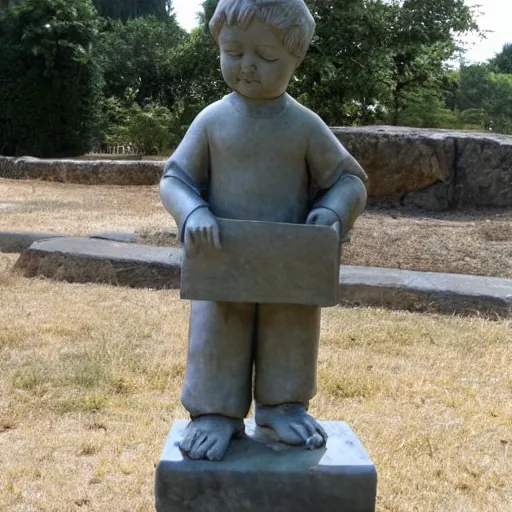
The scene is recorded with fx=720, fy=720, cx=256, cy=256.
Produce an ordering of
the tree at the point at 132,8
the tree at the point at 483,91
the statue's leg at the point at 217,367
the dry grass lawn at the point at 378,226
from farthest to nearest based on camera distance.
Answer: the tree at the point at 132,8, the tree at the point at 483,91, the dry grass lawn at the point at 378,226, the statue's leg at the point at 217,367

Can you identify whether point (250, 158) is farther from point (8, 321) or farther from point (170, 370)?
point (8, 321)

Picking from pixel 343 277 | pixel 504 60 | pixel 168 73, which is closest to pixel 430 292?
pixel 343 277

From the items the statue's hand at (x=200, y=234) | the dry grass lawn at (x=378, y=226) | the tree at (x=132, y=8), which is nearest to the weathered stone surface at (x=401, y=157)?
the dry grass lawn at (x=378, y=226)

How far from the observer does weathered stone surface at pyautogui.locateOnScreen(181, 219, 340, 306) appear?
1.91 m

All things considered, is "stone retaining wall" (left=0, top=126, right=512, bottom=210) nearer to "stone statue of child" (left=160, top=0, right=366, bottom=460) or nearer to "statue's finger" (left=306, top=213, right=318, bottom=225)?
"stone statue of child" (left=160, top=0, right=366, bottom=460)

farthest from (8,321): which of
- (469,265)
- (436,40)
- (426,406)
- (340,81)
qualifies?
(436,40)

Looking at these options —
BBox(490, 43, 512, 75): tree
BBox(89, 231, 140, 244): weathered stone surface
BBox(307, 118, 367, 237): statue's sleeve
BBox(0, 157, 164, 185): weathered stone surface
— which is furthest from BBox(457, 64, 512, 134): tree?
BBox(307, 118, 367, 237): statue's sleeve

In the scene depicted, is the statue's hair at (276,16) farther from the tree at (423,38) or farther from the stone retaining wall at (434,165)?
the tree at (423,38)

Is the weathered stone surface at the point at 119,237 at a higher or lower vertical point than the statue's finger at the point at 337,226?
lower

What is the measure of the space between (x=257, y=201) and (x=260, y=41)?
0.44m

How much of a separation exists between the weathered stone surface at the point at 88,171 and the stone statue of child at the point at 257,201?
29.1ft

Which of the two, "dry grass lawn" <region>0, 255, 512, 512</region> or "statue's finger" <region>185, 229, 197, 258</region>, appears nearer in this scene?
"statue's finger" <region>185, 229, 197, 258</region>

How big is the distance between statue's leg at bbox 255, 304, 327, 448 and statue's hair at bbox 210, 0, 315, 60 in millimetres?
751

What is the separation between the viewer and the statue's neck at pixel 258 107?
6.72 feet
